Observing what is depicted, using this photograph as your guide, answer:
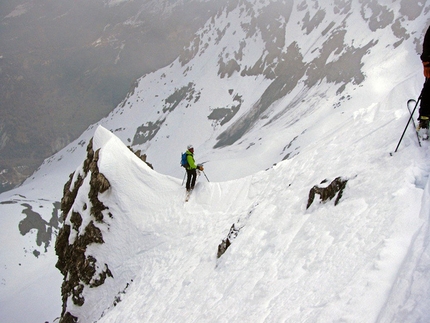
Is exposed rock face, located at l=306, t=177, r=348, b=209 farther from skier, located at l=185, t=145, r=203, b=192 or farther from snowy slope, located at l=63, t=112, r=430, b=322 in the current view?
skier, located at l=185, t=145, r=203, b=192

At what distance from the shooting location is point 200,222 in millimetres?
13812

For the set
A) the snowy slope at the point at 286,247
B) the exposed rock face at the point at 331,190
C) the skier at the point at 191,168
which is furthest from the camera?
the skier at the point at 191,168

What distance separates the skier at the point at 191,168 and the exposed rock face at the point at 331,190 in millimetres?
6759

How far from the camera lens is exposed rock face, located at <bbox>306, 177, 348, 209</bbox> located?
739 cm

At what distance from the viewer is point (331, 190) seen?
7.65 metres

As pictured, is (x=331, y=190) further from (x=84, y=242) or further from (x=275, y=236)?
(x=84, y=242)

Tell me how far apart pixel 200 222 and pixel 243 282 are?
6.99 meters

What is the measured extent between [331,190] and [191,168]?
8.08 meters

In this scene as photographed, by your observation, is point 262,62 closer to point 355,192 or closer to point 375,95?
point 375,95

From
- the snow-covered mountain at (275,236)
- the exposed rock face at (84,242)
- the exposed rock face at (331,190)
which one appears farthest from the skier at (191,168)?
the exposed rock face at (331,190)

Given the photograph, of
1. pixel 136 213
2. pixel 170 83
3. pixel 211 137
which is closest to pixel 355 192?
pixel 136 213

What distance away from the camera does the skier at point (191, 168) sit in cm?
1441

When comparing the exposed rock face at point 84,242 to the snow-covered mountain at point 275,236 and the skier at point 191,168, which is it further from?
the skier at point 191,168

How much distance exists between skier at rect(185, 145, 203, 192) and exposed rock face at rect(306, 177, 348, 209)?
22.2ft
